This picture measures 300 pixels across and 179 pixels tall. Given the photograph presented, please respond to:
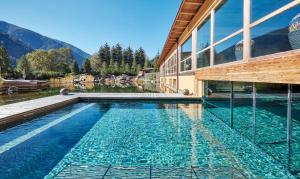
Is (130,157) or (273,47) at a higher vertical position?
(273,47)

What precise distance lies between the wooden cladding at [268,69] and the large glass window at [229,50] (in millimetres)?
214

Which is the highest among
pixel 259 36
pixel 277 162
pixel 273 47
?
pixel 259 36

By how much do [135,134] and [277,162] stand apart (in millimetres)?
3128

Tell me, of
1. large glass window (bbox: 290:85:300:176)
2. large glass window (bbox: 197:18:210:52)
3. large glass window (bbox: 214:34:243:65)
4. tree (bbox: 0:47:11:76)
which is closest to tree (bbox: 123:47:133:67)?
tree (bbox: 0:47:11:76)

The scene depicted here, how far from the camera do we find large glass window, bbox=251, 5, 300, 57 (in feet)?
12.2

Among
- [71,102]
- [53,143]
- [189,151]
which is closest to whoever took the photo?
[189,151]

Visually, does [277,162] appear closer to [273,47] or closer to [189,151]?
[189,151]

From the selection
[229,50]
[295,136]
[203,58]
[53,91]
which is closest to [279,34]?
[295,136]

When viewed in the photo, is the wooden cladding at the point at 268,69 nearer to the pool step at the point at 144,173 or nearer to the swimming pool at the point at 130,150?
the swimming pool at the point at 130,150

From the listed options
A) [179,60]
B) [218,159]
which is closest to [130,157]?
[218,159]

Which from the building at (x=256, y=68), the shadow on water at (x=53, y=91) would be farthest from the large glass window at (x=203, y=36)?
the shadow on water at (x=53, y=91)

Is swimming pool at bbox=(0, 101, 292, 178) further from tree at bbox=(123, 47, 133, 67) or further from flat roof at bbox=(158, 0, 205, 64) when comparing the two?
tree at bbox=(123, 47, 133, 67)

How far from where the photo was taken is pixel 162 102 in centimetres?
1212

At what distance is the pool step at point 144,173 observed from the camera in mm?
3287
